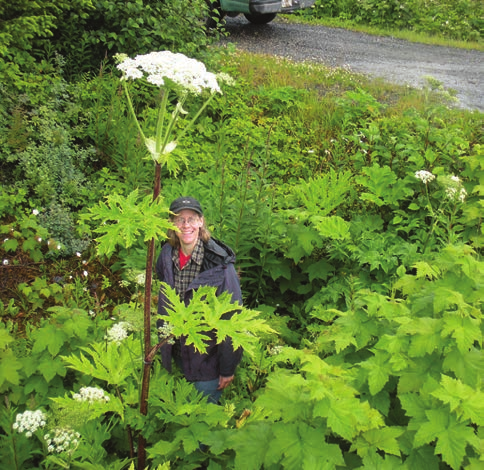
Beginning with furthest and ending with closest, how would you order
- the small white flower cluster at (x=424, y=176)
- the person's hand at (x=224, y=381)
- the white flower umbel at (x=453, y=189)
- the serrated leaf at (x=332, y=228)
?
Answer: the small white flower cluster at (x=424, y=176) → the white flower umbel at (x=453, y=189) → the serrated leaf at (x=332, y=228) → the person's hand at (x=224, y=381)

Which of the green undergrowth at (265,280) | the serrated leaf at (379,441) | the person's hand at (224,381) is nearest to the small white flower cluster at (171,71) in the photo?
the green undergrowth at (265,280)

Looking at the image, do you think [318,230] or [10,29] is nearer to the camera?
[318,230]

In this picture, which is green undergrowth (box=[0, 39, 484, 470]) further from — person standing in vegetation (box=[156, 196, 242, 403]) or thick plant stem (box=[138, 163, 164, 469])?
person standing in vegetation (box=[156, 196, 242, 403])

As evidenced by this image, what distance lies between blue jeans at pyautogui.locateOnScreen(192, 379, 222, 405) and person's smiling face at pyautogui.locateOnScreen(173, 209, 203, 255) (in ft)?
3.08

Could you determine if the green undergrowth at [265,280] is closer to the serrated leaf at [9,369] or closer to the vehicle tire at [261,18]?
the serrated leaf at [9,369]

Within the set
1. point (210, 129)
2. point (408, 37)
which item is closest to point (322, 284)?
point (210, 129)

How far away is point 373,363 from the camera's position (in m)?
2.73

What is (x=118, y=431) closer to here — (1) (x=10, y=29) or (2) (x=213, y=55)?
(1) (x=10, y=29)

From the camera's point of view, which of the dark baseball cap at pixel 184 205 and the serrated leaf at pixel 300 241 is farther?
the serrated leaf at pixel 300 241

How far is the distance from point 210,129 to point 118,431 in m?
4.98

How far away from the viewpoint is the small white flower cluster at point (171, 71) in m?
2.22

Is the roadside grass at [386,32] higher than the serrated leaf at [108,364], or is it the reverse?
the roadside grass at [386,32]

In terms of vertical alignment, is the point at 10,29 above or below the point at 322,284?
above

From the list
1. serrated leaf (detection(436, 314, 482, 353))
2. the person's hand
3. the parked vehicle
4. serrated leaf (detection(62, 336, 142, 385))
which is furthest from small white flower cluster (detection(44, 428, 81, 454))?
the parked vehicle
